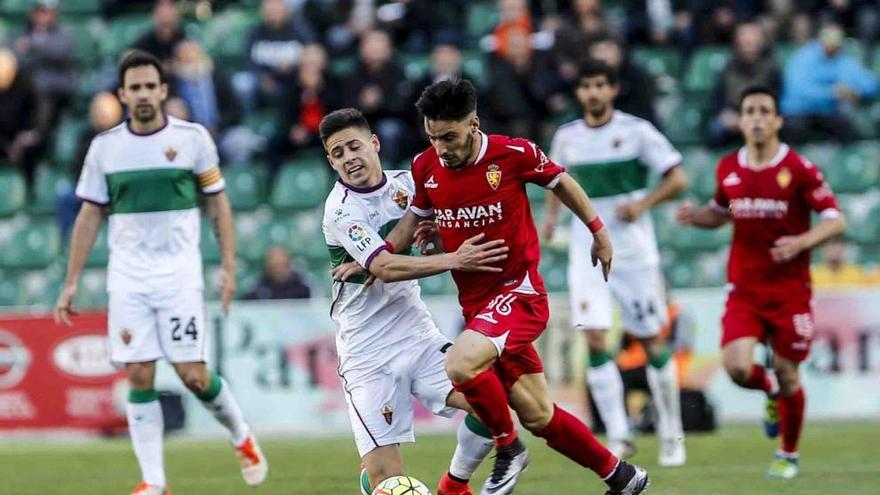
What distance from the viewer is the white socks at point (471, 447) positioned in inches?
329

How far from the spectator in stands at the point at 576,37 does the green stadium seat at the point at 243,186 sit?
3.65 meters

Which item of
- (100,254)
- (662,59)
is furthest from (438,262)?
(662,59)

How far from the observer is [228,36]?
65.5 feet

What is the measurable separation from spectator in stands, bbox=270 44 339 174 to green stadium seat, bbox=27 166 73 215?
2.77m

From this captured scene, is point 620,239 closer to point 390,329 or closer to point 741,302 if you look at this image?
point 741,302

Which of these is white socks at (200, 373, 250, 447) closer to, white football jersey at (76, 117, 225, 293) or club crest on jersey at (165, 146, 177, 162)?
white football jersey at (76, 117, 225, 293)

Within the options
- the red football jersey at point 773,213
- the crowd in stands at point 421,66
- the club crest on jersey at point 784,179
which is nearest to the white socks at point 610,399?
the red football jersey at point 773,213

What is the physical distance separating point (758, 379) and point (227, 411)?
352 centimetres

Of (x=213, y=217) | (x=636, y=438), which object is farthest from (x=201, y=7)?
(x=213, y=217)

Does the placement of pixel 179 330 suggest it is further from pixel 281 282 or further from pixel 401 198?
pixel 281 282

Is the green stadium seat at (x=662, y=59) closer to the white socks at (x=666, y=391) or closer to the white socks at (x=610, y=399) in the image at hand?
the white socks at (x=666, y=391)

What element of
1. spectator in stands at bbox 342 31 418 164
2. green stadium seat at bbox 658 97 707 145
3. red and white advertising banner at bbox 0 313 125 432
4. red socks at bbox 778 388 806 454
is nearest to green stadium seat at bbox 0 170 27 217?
red and white advertising banner at bbox 0 313 125 432

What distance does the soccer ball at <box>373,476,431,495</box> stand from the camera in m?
7.61

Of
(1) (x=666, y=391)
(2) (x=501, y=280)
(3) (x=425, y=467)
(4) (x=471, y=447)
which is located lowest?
(3) (x=425, y=467)
